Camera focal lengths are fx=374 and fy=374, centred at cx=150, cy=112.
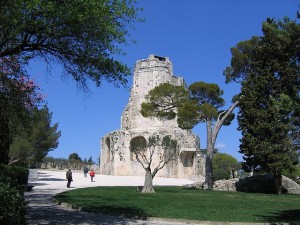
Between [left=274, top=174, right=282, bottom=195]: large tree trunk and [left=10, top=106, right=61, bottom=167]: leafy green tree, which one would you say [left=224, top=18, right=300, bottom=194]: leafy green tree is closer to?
[left=274, top=174, right=282, bottom=195]: large tree trunk

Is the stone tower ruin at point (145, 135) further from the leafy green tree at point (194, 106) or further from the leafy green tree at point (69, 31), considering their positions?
the leafy green tree at point (69, 31)

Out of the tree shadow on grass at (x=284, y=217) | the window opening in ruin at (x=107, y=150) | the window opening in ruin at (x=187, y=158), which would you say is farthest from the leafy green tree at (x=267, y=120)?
the window opening in ruin at (x=107, y=150)

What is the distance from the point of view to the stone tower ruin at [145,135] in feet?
171

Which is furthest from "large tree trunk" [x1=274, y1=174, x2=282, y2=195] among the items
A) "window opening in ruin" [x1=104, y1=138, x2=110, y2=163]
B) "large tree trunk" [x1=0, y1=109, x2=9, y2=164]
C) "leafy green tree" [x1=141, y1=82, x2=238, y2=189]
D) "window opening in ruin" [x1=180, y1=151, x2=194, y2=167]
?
"window opening in ruin" [x1=104, y1=138, x2=110, y2=163]

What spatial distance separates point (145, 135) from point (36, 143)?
1692 centimetres

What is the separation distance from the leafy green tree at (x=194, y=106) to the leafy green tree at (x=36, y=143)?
9.97 m

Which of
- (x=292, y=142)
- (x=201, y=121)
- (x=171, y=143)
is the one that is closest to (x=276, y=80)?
(x=292, y=142)

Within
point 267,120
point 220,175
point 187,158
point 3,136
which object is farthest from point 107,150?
point 3,136

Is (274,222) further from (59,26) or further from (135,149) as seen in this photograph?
(135,149)

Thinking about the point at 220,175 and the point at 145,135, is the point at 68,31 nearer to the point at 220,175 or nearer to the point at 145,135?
the point at 220,175

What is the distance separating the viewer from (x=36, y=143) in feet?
136

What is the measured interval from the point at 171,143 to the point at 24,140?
15.4 metres

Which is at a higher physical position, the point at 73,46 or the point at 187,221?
the point at 73,46

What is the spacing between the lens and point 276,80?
28.4m
